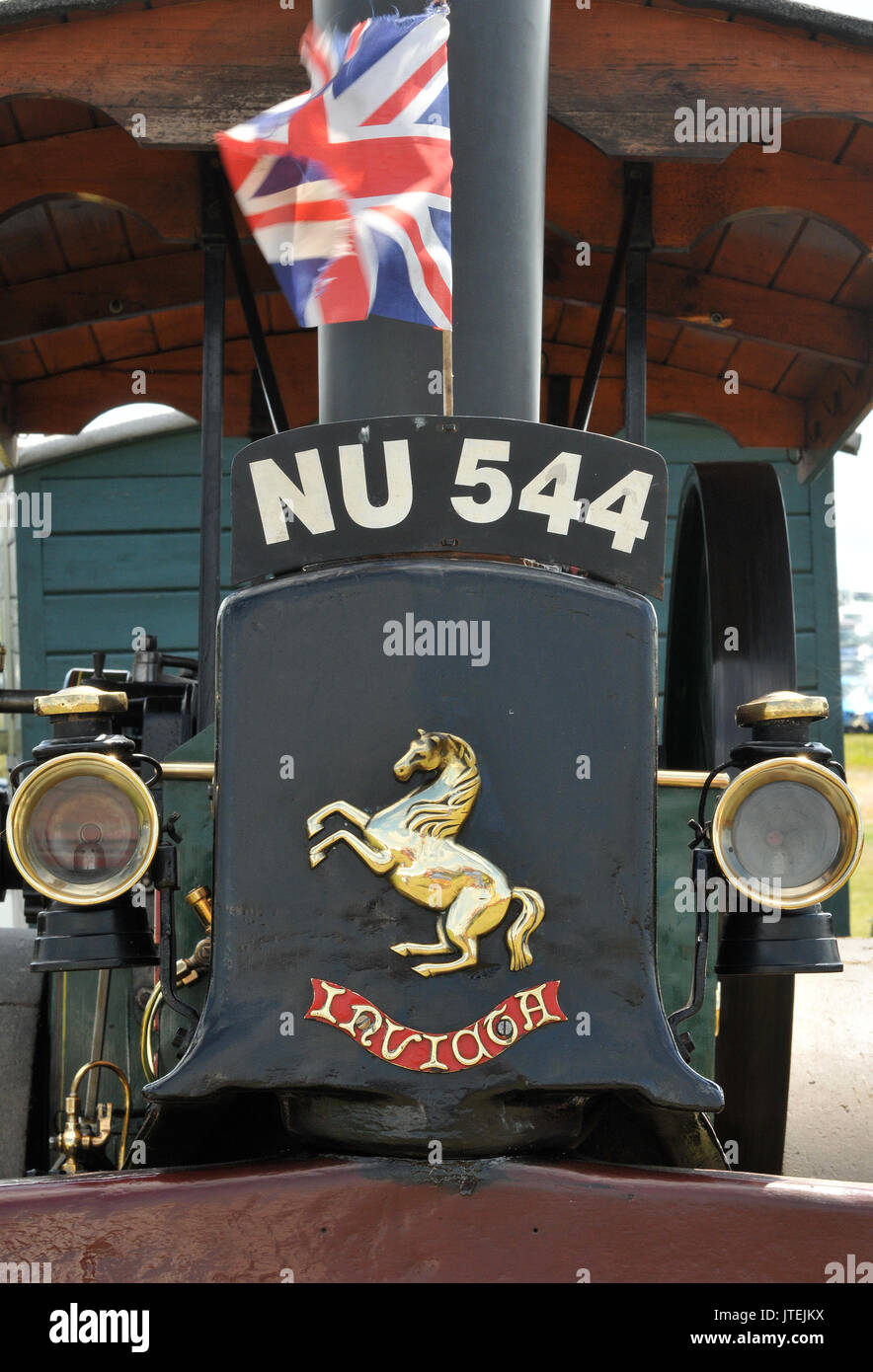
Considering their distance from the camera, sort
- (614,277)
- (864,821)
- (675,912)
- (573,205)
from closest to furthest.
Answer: (675,912)
(614,277)
(573,205)
(864,821)

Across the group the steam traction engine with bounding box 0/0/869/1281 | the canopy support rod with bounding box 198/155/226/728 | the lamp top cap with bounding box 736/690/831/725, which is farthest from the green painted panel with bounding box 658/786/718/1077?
the canopy support rod with bounding box 198/155/226/728

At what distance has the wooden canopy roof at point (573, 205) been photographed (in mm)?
2928

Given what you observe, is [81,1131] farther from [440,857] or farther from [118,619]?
[118,619]

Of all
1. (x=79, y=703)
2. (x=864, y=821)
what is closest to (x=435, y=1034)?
(x=79, y=703)

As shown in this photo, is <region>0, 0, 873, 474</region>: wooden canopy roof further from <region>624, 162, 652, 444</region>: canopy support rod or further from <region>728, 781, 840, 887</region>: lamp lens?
<region>728, 781, 840, 887</region>: lamp lens

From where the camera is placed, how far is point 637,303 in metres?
3.29

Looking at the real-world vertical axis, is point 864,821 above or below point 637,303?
below

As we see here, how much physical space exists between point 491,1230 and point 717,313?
9.78 ft

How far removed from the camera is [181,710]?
3543mm

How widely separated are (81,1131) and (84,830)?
2.32 ft

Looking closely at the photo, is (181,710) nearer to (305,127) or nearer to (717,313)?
(305,127)

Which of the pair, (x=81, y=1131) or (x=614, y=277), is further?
(x=614, y=277)

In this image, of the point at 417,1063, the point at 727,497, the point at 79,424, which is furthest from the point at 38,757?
the point at 79,424

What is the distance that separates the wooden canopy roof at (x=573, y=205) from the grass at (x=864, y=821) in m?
4.34
